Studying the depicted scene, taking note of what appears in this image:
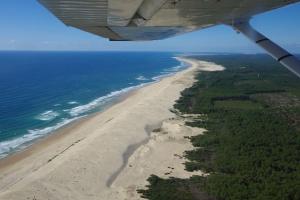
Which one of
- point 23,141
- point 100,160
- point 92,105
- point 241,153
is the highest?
point 241,153

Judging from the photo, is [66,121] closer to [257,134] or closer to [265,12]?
[257,134]

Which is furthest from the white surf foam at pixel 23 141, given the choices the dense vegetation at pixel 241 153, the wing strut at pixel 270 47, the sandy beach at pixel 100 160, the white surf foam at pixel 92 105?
the wing strut at pixel 270 47

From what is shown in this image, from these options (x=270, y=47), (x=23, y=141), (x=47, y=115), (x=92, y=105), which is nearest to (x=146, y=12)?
(x=270, y=47)

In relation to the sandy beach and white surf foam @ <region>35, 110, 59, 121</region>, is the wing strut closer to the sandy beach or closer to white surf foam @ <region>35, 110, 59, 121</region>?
the sandy beach

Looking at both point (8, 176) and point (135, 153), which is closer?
point (8, 176)

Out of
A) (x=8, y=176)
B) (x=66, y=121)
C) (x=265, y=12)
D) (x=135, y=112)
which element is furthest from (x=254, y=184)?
(x=66, y=121)

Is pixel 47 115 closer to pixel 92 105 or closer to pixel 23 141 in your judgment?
pixel 92 105

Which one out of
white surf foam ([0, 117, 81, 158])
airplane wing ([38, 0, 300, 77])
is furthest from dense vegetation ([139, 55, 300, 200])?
airplane wing ([38, 0, 300, 77])
